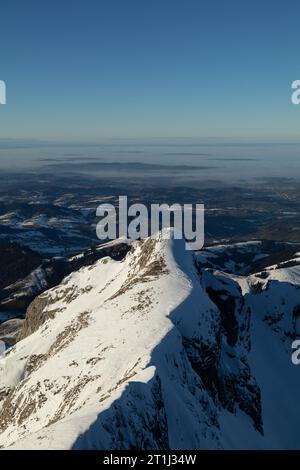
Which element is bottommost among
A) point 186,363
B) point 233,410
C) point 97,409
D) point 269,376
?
point 269,376

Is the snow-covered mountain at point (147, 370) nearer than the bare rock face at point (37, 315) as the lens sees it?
Yes

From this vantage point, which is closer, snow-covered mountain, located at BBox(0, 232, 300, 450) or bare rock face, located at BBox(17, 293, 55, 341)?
snow-covered mountain, located at BBox(0, 232, 300, 450)

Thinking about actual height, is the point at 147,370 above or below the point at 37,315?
above

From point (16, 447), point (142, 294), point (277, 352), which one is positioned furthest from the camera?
point (277, 352)

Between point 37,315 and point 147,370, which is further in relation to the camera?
point 37,315

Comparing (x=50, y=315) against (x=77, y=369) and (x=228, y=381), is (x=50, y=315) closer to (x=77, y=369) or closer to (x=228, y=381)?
(x=228, y=381)

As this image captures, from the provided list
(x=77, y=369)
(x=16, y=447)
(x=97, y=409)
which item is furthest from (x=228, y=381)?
(x=16, y=447)
